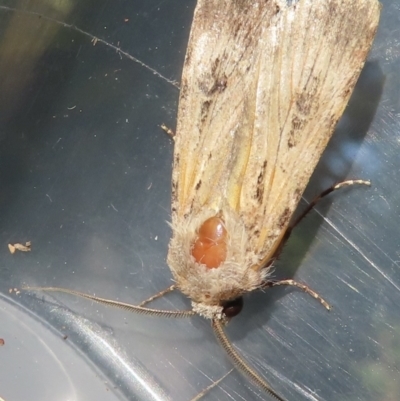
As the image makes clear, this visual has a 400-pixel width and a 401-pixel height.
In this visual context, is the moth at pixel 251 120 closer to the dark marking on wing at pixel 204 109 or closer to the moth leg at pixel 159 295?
the dark marking on wing at pixel 204 109

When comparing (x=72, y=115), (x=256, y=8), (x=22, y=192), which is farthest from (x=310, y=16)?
(x=22, y=192)

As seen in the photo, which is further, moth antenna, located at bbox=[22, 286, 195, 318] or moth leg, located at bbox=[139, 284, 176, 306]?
moth leg, located at bbox=[139, 284, 176, 306]

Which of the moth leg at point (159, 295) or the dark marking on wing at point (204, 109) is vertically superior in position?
the dark marking on wing at point (204, 109)

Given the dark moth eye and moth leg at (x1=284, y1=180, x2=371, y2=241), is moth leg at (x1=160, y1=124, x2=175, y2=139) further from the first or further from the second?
the dark moth eye

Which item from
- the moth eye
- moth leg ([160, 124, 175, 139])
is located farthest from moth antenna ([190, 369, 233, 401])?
moth leg ([160, 124, 175, 139])

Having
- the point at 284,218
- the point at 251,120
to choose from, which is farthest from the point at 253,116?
the point at 284,218

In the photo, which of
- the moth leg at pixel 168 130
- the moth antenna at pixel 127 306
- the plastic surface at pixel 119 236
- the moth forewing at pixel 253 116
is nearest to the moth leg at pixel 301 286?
the plastic surface at pixel 119 236
